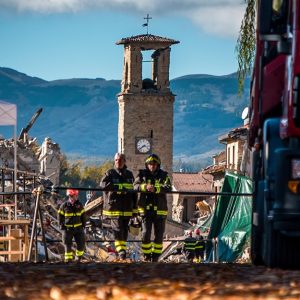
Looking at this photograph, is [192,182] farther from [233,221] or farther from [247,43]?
[247,43]

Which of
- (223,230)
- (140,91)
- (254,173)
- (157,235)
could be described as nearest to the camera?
(254,173)

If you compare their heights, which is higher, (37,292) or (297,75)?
(297,75)

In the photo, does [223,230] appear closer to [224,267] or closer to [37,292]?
[224,267]

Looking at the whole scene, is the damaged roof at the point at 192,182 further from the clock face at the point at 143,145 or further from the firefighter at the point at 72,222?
the firefighter at the point at 72,222

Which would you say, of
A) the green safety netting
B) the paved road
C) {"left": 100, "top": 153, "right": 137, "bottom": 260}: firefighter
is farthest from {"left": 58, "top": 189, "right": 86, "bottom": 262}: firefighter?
the paved road

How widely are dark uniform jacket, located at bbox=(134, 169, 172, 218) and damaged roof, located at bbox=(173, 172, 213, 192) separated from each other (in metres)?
110

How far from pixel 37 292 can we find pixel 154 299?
90 centimetres

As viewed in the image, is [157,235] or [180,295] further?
[157,235]

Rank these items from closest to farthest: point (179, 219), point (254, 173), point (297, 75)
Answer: point (297, 75)
point (254, 173)
point (179, 219)

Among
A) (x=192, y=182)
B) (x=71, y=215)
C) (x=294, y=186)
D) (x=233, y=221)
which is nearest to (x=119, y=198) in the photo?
(x=71, y=215)

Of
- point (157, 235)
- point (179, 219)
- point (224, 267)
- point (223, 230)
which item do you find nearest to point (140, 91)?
point (179, 219)

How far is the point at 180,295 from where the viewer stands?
12.6 meters

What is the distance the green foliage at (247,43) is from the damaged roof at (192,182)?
10895 cm

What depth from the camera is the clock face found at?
153 m
